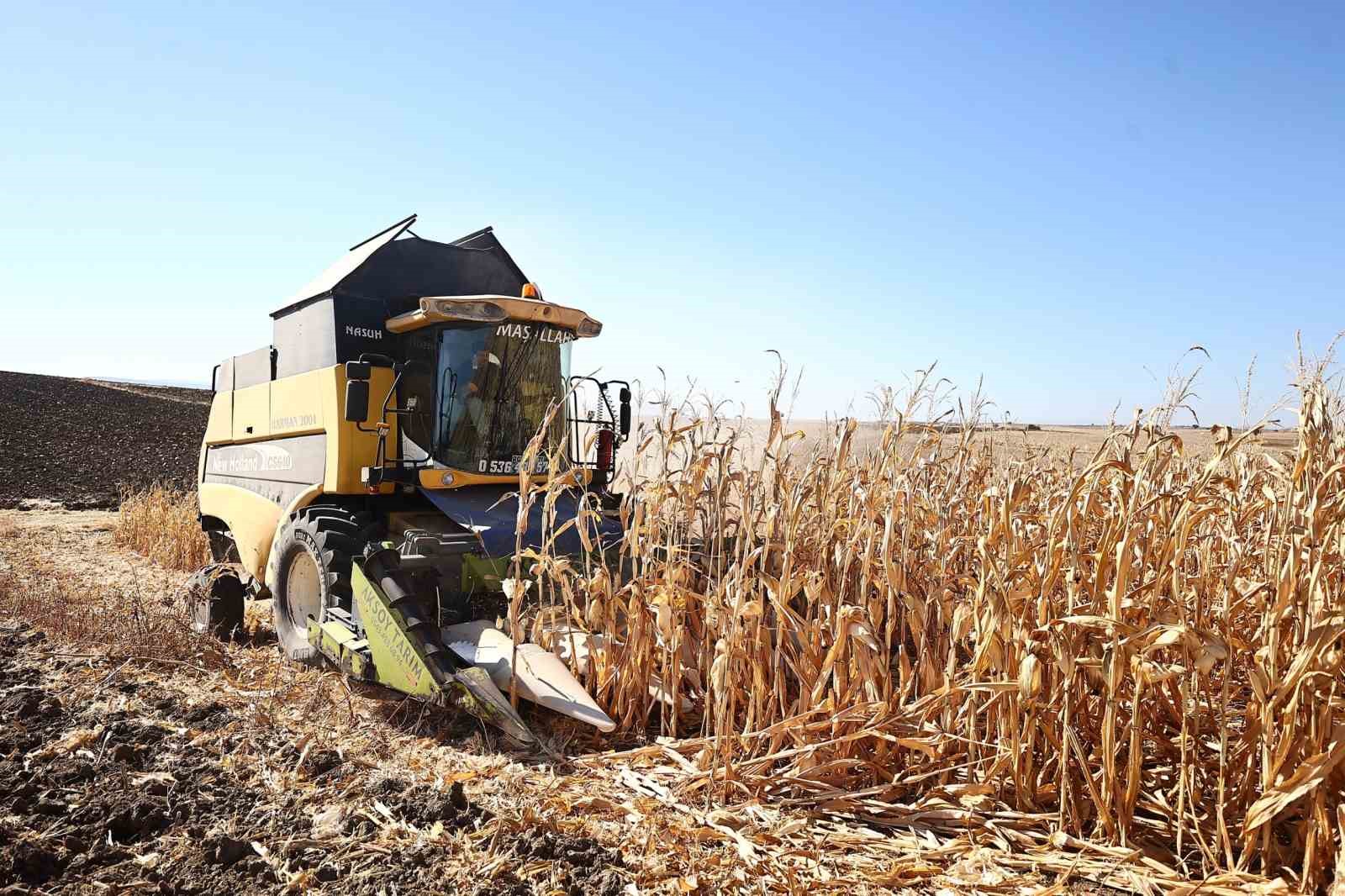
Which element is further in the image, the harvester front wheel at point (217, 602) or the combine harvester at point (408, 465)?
the harvester front wheel at point (217, 602)

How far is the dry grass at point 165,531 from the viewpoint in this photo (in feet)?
27.4

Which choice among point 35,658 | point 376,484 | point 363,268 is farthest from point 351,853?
point 363,268

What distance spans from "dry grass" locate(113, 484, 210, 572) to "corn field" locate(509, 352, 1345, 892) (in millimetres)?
6131

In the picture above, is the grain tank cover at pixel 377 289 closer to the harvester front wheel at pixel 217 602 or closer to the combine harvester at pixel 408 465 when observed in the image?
the combine harvester at pixel 408 465

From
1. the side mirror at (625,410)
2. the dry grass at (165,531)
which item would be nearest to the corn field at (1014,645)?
the side mirror at (625,410)

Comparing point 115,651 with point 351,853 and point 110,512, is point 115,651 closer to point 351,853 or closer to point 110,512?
point 351,853

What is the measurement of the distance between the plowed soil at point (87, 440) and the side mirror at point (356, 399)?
10.7m

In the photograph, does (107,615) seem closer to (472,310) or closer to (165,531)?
(472,310)

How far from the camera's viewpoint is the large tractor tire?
4.36 m

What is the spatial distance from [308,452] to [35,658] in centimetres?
180

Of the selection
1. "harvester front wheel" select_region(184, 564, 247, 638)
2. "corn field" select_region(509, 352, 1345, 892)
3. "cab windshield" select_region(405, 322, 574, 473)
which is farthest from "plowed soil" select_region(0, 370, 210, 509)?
"corn field" select_region(509, 352, 1345, 892)

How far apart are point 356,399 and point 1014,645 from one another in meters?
3.62

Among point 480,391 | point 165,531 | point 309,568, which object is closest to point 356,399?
point 480,391

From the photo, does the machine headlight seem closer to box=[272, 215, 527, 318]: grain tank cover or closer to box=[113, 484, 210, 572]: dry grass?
box=[272, 215, 527, 318]: grain tank cover
